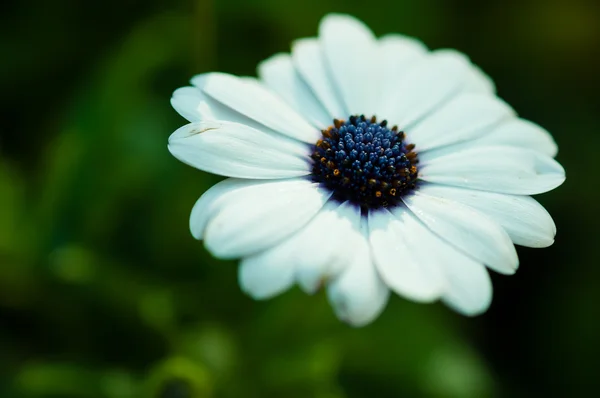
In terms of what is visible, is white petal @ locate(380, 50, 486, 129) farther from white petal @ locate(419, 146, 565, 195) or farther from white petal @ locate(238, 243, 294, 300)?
white petal @ locate(238, 243, 294, 300)

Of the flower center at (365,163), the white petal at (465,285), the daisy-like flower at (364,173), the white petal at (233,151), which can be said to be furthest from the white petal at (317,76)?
the white petal at (465,285)

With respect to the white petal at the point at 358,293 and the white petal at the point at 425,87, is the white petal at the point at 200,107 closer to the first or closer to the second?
the white petal at the point at 425,87

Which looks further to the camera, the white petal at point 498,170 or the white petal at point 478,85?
the white petal at point 478,85

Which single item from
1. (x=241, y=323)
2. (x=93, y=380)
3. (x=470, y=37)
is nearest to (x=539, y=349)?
(x=241, y=323)

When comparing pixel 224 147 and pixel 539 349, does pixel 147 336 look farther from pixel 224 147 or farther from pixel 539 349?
pixel 539 349

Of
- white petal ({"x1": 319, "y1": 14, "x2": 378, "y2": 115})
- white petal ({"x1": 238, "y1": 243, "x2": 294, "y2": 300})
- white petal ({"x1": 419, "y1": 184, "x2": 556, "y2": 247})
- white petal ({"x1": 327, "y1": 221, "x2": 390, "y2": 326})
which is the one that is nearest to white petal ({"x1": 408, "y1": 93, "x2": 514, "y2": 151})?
white petal ({"x1": 319, "y1": 14, "x2": 378, "y2": 115})

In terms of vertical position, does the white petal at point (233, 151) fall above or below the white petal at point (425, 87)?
below

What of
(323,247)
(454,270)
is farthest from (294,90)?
(454,270)
